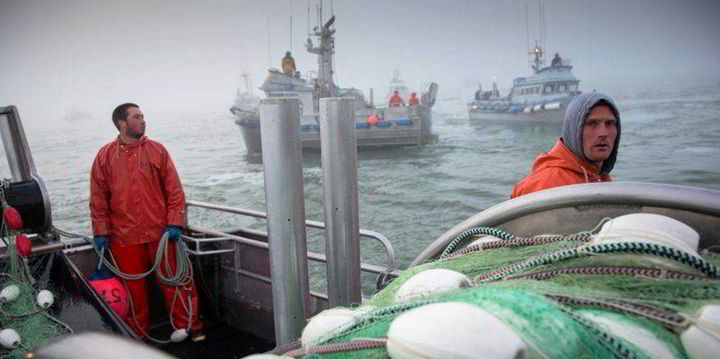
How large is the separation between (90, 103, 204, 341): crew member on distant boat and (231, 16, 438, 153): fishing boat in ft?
79.7

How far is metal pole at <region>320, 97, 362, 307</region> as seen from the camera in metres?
2.45

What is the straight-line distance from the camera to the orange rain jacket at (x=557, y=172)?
2.36 metres

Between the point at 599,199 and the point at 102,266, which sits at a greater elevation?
the point at 599,199

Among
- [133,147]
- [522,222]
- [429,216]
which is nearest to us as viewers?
[522,222]

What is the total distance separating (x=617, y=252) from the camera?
1.24 m

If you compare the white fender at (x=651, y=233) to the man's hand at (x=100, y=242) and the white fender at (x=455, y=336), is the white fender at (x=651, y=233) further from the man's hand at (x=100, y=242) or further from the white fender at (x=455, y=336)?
the man's hand at (x=100, y=242)

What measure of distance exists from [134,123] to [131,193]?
0.60m

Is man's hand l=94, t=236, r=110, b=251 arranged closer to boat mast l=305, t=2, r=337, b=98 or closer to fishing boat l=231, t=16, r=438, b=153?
fishing boat l=231, t=16, r=438, b=153

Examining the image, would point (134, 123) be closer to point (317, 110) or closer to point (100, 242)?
point (100, 242)

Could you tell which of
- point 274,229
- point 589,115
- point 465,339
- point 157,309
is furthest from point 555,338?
point 157,309

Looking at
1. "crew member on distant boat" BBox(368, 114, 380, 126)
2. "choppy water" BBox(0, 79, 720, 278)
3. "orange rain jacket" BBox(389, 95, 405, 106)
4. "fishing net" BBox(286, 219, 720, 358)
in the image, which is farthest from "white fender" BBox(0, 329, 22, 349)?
"orange rain jacket" BBox(389, 95, 405, 106)

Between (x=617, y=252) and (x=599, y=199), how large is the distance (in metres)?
0.55

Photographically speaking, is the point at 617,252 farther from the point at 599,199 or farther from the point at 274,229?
the point at 274,229

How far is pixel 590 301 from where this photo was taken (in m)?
1.10
